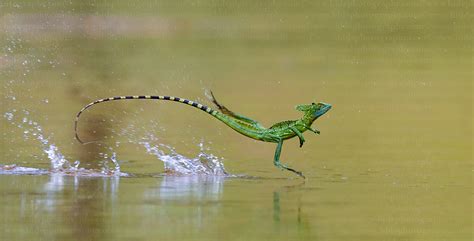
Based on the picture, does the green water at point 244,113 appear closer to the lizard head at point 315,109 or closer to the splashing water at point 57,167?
the splashing water at point 57,167

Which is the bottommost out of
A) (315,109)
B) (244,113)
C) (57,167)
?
(57,167)

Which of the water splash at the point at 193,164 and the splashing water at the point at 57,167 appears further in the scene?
the water splash at the point at 193,164

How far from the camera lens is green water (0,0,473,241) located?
9.58 m

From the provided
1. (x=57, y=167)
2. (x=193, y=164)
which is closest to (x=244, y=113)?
(x=193, y=164)

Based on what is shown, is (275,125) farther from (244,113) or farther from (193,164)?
(244,113)

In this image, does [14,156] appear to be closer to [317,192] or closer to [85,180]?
[85,180]

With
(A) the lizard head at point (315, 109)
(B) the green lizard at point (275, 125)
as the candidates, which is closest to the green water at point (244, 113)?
(B) the green lizard at point (275, 125)

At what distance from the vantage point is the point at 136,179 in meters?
11.6

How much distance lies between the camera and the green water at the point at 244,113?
31.4 feet

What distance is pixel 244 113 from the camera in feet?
51.9

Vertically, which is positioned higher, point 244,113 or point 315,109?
point 244,113

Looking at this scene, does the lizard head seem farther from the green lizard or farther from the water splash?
the water splash

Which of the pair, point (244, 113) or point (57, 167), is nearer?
point (57, 167)

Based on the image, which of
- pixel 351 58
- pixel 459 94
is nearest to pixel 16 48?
pixel 351 58
